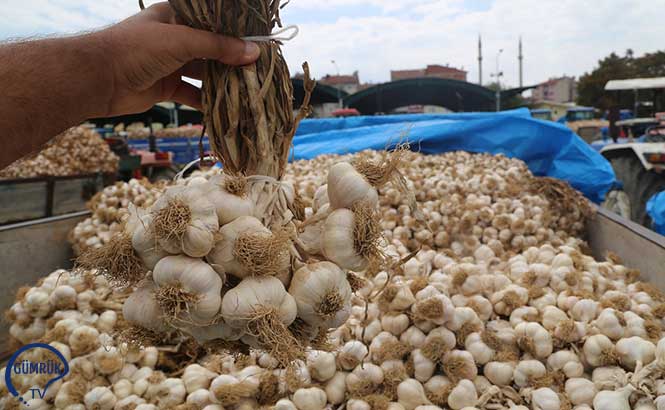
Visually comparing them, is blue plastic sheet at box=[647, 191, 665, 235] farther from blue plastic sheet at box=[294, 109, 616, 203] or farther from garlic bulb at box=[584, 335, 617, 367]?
garlic bulb at box=[584, 335, 617, 367]

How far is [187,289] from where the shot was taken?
1.01m

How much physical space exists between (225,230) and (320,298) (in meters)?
0.27

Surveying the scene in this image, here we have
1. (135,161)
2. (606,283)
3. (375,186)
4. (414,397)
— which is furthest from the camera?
(135,161)

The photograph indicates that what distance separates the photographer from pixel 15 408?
1.89m

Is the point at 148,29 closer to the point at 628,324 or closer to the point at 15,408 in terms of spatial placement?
the point at 15,408

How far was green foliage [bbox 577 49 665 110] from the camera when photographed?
96.2 feet

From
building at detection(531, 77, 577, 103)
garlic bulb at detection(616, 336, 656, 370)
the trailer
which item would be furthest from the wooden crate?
building at detection(531, 77, 577, 103)

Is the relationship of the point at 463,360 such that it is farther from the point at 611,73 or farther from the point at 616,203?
the point at 611,73

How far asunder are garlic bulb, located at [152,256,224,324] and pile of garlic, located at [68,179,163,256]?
83.2 inches

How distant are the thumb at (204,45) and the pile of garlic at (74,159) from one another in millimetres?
6056

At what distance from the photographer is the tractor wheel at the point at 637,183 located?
5.27 m

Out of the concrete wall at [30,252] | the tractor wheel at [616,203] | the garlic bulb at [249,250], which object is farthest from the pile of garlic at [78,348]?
the tractor wheel at [616,203]

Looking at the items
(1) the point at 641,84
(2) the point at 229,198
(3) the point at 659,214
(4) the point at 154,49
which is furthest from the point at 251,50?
(1) the point at 641,84

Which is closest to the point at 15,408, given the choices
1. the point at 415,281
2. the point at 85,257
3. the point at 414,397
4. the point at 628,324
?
the point at 85,257
